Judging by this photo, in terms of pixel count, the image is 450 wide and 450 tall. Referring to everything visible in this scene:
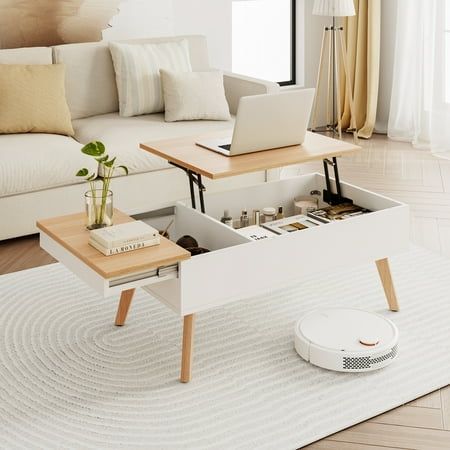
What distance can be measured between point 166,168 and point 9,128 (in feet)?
2.53

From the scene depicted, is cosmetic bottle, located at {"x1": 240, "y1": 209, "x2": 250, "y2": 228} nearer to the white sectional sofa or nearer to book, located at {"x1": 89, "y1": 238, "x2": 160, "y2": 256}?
book, located at {"x1": 89, "y1": 238, "x2": 160, "y2": 256}

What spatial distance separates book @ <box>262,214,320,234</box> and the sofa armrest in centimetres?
154

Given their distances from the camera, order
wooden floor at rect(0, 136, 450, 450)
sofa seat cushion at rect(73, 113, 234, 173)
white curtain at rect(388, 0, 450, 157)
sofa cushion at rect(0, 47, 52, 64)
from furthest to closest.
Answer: white curtain at rect(388, 0, 450, 157)
sofa cushion at rect(0, 47, 52, 64)
sofa seat cushion at rect(73, 113, 234, 173)
wooden floor at rect(0, 136, 450, 450)

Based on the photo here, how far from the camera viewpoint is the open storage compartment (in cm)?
285

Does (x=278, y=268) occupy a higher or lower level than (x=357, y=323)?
higher

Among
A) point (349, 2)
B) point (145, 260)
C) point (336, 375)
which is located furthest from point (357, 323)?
point (349, 2)

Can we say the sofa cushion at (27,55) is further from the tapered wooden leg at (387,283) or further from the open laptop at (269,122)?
the tapered wooden leg at (387,283)

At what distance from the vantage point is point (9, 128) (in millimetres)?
4305

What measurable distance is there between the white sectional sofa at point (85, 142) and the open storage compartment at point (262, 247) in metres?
0.97

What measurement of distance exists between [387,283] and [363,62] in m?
3.01

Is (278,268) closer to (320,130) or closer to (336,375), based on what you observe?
(336,375)

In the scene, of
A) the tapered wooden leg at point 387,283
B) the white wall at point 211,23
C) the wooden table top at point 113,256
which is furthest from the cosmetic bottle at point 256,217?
the white wall at point 211,23

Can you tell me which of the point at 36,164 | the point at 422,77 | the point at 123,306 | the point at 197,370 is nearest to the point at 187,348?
the point at 197,370

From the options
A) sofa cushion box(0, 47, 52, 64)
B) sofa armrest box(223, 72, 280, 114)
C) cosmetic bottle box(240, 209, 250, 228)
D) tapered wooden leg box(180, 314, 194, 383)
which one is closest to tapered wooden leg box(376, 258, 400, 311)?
cosmetic bottle box(240, 209, 250, 228)
